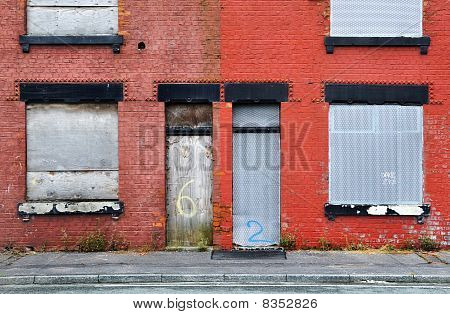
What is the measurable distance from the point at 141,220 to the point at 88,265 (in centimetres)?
203

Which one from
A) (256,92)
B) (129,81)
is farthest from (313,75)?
(129,81)

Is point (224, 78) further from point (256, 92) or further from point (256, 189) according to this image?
point (256, 189)

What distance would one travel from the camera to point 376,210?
12.9m

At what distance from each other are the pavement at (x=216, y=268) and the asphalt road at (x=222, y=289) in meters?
0.33

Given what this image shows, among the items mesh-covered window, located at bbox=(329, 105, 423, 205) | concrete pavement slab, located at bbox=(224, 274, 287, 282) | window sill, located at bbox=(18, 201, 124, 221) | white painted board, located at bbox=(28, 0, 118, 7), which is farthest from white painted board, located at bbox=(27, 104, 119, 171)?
mesh-covered window, located at bbox=(329, 105, 423, 205)

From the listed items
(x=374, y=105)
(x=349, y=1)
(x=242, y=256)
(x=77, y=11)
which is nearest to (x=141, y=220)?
(x=242, y=256)

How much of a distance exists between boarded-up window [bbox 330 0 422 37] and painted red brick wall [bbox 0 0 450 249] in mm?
257

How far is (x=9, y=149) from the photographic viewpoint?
12.9m

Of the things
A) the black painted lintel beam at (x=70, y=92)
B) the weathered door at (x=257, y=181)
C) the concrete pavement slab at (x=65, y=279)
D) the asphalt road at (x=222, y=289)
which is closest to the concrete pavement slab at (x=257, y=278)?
the asphalt road at (x=222, y=289)

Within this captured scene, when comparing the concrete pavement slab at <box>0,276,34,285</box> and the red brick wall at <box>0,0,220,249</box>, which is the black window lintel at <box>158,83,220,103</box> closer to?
the red brick wall at <box>0,0,220,249</box>

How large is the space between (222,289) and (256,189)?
4099 mm
